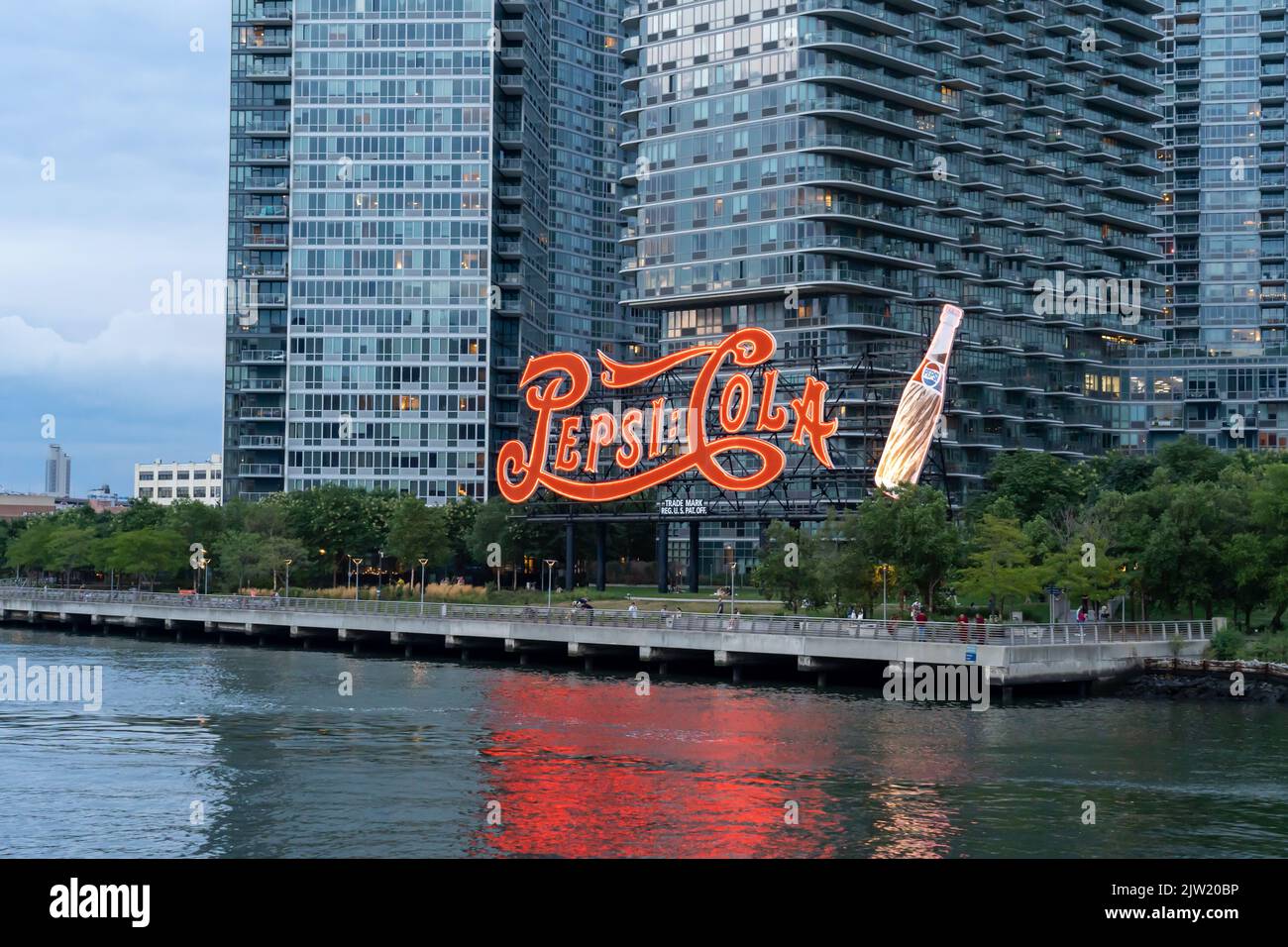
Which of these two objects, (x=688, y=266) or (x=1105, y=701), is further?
(x=688, y=266)

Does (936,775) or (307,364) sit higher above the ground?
(307,364)

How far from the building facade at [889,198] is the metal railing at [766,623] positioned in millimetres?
40658

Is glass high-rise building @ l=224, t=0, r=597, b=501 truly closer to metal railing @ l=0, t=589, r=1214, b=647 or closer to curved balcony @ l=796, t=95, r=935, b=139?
curved balcony @ l=796, t=95, r=935, b=139

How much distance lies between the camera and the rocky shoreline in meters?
78.1

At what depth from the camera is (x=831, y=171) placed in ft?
515

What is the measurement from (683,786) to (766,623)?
3622cm

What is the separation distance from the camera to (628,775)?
181ft

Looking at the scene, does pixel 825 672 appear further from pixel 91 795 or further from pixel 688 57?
pixel 688 57

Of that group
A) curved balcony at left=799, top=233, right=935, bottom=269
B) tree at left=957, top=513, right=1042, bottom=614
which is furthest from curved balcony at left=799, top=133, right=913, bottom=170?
tree at left=957, top=513, right=1042, bottom=614

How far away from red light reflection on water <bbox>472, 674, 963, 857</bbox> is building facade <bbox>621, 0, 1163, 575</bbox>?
6850 cm

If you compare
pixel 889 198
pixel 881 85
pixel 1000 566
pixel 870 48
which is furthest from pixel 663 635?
pixel 870 48

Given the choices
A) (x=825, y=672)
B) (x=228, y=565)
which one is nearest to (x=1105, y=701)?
(x=825, y=672)
